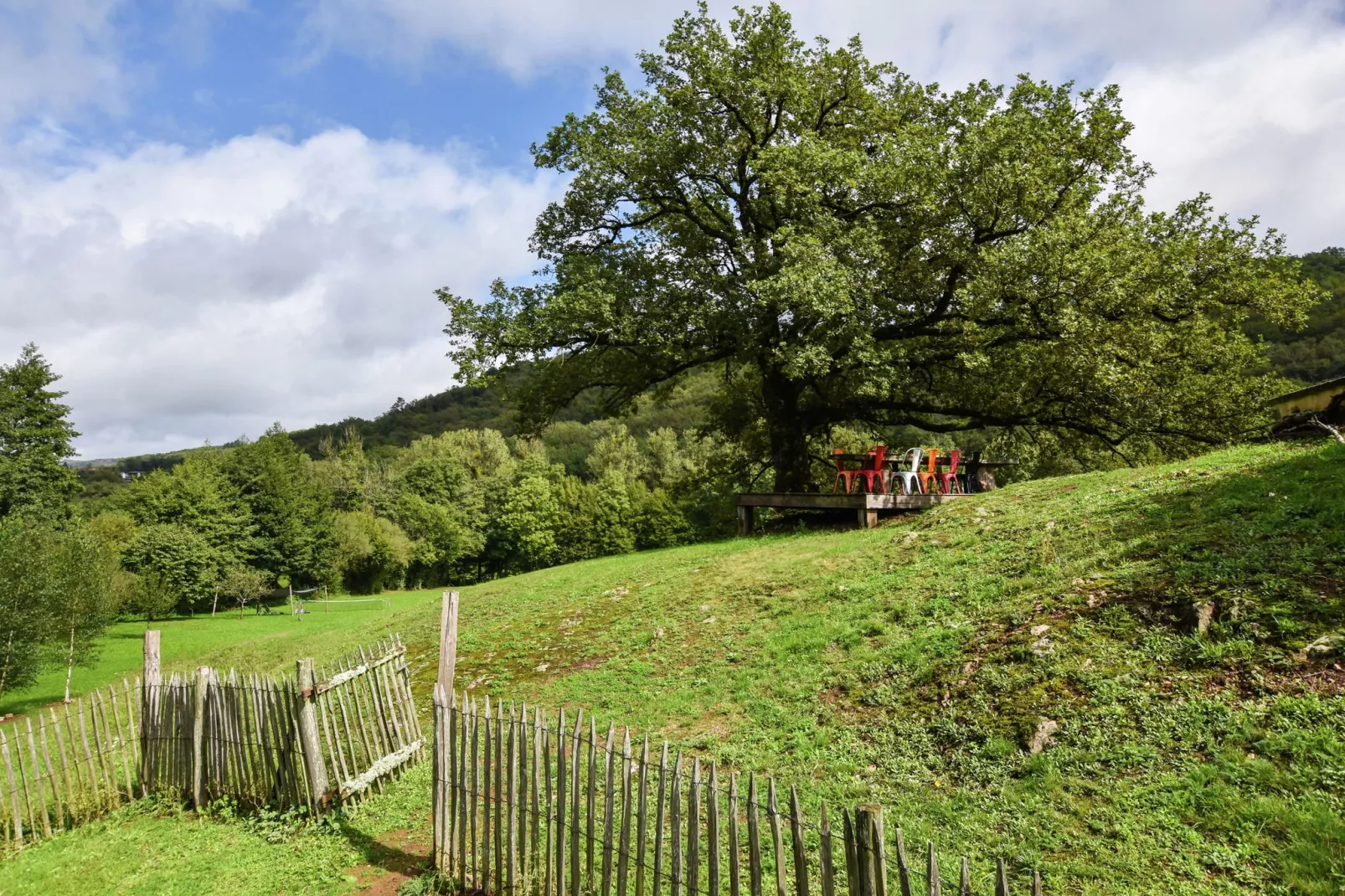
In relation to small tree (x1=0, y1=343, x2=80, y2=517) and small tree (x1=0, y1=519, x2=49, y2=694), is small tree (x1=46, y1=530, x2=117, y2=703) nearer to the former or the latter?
small tree (x1=0, y1=519, x2=49, y2=694)

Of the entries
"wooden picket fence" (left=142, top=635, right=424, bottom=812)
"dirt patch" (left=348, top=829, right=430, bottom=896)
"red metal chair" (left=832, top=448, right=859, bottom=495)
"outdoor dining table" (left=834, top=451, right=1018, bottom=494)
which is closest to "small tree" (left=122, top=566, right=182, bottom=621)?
"wooden picket fence" (left=142, top=635, right=424, bottom=812)

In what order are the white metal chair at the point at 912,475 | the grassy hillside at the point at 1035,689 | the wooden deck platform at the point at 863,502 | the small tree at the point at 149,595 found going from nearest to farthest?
the grassy hillside at the point at 1035,689 < the wooden deck platform at the point at 863,502 < the white metal chair at the point at 912,475 < the small tree at the point at 149,595

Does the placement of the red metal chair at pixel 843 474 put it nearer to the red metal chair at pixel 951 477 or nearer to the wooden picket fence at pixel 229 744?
the red metal chair at pixel 951 477

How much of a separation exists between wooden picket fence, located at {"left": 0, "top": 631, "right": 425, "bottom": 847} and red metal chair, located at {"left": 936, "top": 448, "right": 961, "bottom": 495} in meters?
15.0

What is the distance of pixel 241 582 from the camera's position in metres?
52.1

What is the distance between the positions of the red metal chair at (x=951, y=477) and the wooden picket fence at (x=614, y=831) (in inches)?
553

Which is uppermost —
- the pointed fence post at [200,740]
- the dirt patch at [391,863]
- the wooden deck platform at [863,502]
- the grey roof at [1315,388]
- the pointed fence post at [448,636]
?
the grey roof at [1315,388]

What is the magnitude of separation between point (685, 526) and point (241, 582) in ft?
120

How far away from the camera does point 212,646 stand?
3122cm

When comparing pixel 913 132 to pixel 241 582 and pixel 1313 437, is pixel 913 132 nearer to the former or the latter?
pixel 1313 437

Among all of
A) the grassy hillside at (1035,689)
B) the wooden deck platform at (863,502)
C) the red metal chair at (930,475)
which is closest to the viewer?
the grassy hillside at (1035,689)

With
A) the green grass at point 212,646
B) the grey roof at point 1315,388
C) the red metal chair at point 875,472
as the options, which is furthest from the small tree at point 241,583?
the grey roof at point 1315,388

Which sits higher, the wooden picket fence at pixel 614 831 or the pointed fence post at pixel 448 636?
the pointed fence post at pixel 448 636

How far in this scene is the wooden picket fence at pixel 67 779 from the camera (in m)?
9.52
